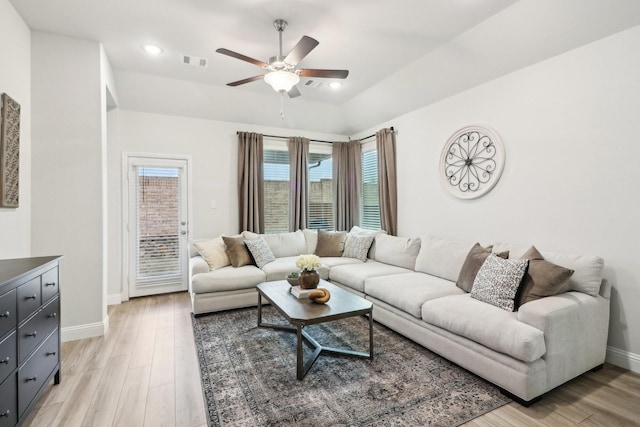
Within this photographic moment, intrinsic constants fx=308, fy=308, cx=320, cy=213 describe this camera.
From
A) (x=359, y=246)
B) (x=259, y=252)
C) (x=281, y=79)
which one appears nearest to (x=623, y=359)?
(x=359, y=246)

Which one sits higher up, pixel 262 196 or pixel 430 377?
pixel 262 196

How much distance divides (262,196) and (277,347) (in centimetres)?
275

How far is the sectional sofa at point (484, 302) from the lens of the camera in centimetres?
206

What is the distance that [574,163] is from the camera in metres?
2.73

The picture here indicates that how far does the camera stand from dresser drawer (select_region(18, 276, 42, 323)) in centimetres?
175

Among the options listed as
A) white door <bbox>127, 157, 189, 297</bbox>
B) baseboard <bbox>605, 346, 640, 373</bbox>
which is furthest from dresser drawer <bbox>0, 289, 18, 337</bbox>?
baseboard <bbox>605, 346, 640, 373</bbox>

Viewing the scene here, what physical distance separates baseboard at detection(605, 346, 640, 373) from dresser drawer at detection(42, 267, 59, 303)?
14.2 ft

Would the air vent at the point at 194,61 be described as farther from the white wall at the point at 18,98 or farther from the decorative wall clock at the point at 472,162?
the decorative wall clock at the point at 472,162

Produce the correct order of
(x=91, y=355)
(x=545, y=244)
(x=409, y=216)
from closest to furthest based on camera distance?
(x=91, y=355), (x=545, y=244), (x=409, y=216)

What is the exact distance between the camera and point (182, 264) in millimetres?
4719

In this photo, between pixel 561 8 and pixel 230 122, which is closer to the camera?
pixel 561 8

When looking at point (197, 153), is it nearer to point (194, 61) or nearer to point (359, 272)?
point (194, 61)

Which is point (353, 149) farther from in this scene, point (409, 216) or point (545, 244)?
point (545, 244)

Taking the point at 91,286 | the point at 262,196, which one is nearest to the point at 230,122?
the point at 262,196
